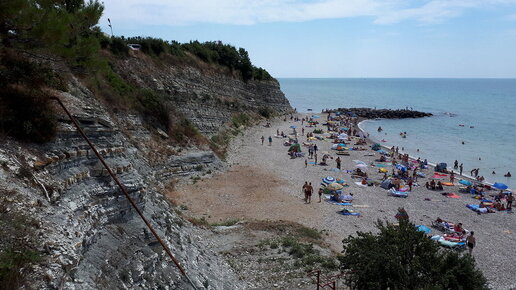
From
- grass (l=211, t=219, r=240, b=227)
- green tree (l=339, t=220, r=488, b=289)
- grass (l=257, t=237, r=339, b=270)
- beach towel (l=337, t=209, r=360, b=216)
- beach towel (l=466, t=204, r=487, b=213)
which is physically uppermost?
green tree (l=339, t=220, r=488, b=289)

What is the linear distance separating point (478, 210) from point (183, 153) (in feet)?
71.6

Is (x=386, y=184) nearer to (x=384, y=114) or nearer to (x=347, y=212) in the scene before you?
(x=347, y=212)

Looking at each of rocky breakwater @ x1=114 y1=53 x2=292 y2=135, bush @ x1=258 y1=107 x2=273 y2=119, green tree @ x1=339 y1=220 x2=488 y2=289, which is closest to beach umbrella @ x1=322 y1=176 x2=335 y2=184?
rocky breakwater @ x1=114 y1=53 x2=292 y2=135

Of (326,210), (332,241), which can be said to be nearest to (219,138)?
(326,210)

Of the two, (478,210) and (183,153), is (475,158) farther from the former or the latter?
(183,153)

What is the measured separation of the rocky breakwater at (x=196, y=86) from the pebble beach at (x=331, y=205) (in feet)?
21.1

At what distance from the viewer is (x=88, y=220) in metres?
9.52

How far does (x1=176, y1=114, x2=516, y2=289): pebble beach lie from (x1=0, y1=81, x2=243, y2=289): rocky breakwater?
8.36 meters

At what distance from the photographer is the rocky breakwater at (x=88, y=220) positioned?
7453 mm

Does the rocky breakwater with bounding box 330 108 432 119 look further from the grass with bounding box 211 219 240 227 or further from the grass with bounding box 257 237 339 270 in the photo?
the grass with bounding box 257 237 339 270

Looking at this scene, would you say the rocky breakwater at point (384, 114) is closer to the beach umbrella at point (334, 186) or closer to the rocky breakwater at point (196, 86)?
the rocky breakwater at point (196, 86)

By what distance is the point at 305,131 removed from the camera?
2388 inches

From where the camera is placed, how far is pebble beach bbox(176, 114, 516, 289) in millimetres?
21328

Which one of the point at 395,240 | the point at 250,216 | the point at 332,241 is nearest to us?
the point at 395,240
